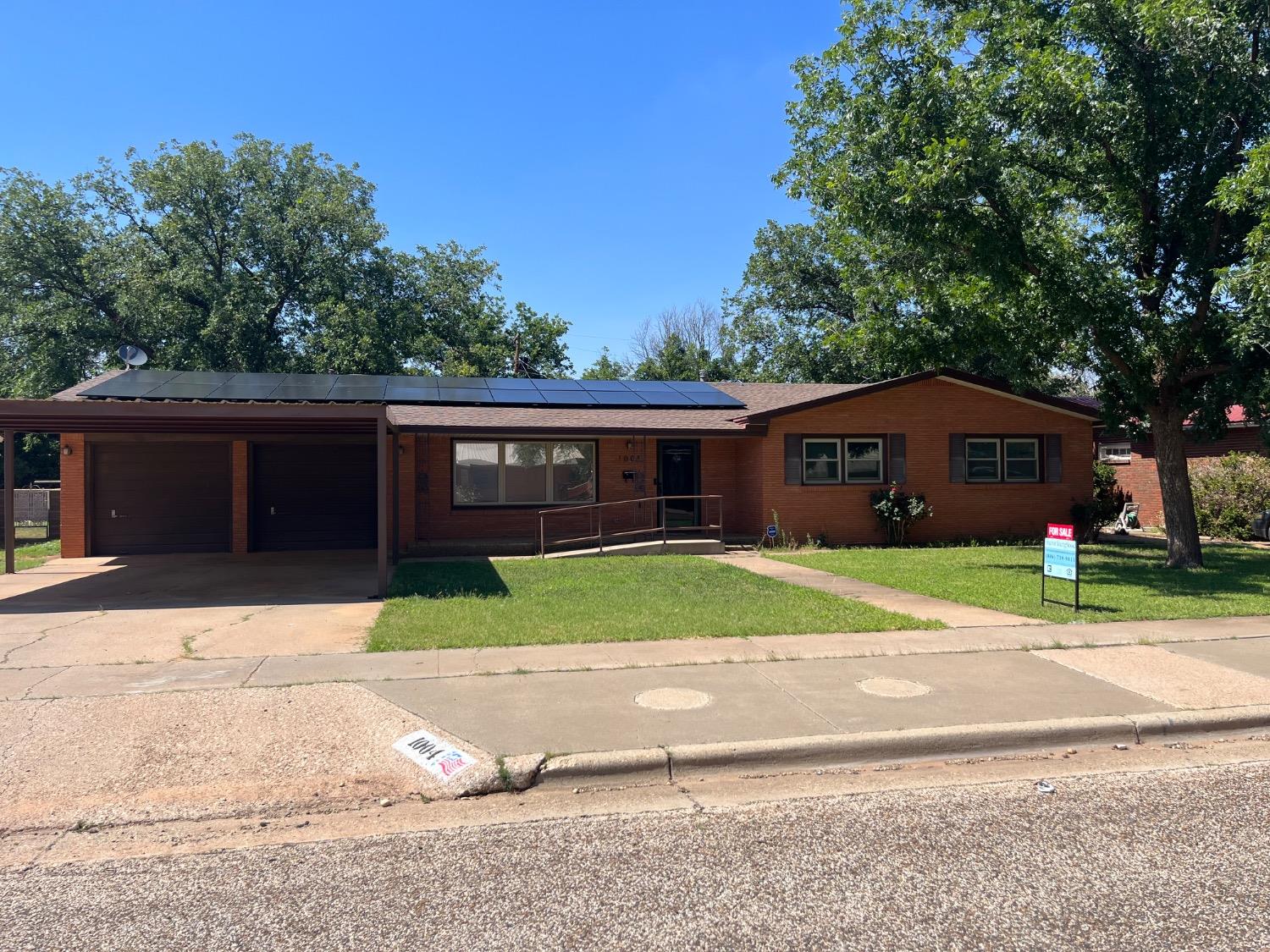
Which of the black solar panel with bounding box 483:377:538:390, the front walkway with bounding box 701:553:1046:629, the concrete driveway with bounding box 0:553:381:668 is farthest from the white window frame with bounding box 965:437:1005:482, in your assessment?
the concrete driveway with bounding box 0:553:381:668

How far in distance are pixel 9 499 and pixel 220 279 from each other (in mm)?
19680

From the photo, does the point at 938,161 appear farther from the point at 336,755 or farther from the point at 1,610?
the point at 1,610

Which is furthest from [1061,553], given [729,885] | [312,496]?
[312,496]

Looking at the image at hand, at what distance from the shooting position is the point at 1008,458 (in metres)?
18.7

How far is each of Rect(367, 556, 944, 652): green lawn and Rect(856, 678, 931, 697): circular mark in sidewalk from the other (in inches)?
72.9

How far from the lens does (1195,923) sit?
3.40 meters

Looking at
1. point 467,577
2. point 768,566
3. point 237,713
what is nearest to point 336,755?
point 237,713

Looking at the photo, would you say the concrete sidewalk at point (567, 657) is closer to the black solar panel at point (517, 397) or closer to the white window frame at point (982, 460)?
the white window frame at point (982, 460)

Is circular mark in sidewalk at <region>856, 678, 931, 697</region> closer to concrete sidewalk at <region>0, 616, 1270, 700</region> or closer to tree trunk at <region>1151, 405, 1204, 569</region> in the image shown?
concrete sidewalk at <region>0, 616, 1270, 700</region>

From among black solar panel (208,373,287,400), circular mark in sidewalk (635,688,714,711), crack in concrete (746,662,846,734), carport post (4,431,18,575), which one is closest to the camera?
crack in concrete (746,662,846,734)

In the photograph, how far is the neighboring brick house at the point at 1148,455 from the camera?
20.9 metres

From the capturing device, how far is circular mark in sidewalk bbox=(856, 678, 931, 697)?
6547mm

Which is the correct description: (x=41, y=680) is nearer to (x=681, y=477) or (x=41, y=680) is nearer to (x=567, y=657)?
(x=567, y=657)

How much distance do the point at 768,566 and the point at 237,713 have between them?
32.4ft
